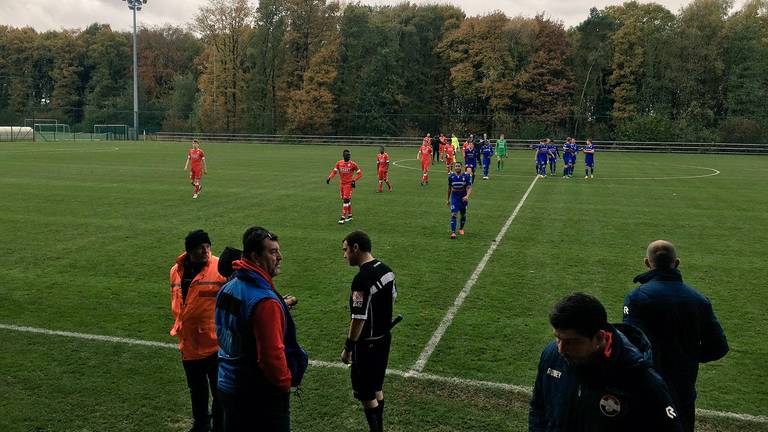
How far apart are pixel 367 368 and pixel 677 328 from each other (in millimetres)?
2732

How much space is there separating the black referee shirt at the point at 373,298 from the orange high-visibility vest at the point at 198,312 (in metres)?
1.23

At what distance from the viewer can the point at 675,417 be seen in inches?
107

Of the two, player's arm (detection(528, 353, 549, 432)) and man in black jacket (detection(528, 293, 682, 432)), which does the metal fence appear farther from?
man in black jacket (detection(528, 293, 682, 432))

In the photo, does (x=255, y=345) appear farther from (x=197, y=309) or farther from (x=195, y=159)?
(x=195, y=159)

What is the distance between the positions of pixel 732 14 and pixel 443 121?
107 ft

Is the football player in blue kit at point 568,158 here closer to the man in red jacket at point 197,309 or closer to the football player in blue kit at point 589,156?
the football player in blue kit at point 589,156

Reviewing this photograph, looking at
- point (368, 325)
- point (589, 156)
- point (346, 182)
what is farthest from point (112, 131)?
point (368, 325)

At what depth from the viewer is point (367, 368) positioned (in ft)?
18.7

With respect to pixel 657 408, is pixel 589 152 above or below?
above

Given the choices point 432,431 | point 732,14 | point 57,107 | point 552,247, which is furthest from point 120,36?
point 432,431

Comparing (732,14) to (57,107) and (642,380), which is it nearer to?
(642,380)

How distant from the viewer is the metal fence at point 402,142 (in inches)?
2143

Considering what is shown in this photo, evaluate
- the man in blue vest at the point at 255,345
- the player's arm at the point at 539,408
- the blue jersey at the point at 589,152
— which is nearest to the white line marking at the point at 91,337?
the man in blue vest at the point at 255,345

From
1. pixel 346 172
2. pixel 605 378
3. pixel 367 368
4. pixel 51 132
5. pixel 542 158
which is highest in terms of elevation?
pixel 51 132
